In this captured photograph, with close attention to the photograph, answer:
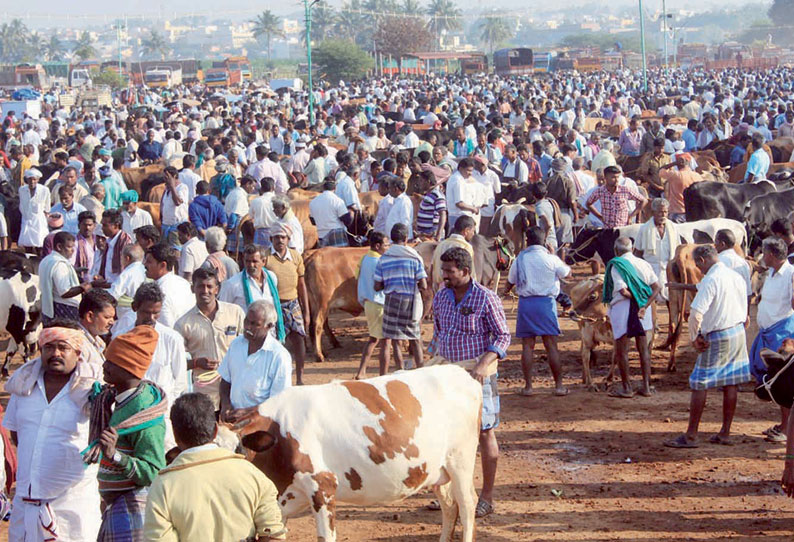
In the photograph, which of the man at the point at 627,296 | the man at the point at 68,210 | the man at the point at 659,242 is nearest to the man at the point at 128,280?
the man at the point at 68,210

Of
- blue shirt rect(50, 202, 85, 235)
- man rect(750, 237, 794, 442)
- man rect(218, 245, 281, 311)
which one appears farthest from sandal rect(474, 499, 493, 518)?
blue shirt rect(50, 202, 85, 235)

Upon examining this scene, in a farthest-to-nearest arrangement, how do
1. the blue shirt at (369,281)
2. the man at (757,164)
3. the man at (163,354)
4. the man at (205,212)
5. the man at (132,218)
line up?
1. the man at (757,164)
2. the man at (205,212)
3. the man at (132,218)
4. the blue shirt at (369,281)
5. the man at (163,354)

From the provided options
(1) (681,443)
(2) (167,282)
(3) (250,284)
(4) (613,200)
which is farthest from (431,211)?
(2) (167,282)

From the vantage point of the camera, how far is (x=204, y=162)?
1773cm

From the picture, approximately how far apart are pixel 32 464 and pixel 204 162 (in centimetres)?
1314

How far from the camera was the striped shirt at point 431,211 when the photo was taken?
515 inches

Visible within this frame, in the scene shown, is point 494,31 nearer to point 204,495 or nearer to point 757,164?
point 757,164

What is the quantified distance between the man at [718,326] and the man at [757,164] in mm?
8807

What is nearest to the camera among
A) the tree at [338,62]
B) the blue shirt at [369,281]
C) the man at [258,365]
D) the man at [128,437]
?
the man at [128,437]

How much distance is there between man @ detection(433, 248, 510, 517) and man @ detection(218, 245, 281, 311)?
1.85m

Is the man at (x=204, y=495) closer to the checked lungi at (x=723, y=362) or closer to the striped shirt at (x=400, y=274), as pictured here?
the checked lungi at (x=723, y=362)

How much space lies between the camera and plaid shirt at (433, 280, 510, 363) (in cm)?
676

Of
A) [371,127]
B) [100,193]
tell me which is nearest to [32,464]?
[100,193]

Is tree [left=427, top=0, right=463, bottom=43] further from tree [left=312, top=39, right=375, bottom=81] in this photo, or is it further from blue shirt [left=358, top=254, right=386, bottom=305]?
blue shirt [left=358, top=254, right=386, bottom=305]
